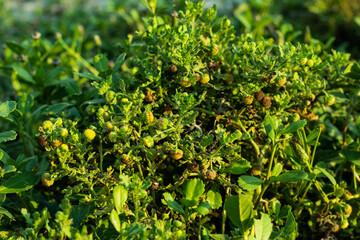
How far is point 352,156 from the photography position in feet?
4.75

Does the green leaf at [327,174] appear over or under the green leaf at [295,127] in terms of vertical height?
under

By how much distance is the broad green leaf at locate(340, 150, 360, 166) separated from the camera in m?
1.43

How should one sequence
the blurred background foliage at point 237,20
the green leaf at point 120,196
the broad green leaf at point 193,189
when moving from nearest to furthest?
the green leaf at point 120,196 < the broad green leaf at point 193,189 < the blurred background foliage at point 237,20

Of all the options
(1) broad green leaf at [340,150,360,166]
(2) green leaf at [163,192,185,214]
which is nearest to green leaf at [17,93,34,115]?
(2) green leaf at [163,192,185,214]

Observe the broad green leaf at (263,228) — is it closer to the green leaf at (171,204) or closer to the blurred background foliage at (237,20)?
the green leaf at (171,204)

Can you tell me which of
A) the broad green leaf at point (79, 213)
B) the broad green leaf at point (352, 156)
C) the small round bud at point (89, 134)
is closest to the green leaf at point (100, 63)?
the small round bud at point (89, 134)

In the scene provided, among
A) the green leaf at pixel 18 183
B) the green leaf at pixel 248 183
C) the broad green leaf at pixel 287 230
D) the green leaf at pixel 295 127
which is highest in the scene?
the green leaf at pixel 295 127

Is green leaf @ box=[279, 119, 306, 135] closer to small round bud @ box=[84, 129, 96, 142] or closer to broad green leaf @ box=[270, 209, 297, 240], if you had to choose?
broad green leaf @ box=[270, 209, 297, 240]

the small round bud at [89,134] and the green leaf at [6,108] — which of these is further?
the green leaf at [6,108]

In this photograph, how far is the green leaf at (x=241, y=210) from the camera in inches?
47.9

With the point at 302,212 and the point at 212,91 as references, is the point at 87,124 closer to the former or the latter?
the point at 212,91

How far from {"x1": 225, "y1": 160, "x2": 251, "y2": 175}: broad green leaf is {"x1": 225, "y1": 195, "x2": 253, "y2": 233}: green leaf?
0.08 metres

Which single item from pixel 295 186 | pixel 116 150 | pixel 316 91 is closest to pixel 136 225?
pixel 116 150

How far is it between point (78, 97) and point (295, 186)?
0.95 meters
